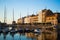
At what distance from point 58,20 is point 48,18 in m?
4.62

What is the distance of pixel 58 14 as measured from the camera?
2280cm

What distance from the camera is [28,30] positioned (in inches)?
636

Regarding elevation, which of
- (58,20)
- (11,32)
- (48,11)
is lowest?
(11,32)

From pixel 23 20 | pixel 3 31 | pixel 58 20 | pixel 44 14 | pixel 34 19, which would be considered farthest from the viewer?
pixel 23 20

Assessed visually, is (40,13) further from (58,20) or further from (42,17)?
(58,20)

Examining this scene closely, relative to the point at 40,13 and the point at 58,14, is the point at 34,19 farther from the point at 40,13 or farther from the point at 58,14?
the point at 58,14

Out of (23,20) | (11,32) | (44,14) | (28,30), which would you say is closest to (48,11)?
(44,14)

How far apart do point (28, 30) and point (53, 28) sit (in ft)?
11.3

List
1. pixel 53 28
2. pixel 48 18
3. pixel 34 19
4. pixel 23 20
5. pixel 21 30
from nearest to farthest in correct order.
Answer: pixel 21 30, pixel 53 28, pixel 48 18, pixel 34 19, pixel 23 20

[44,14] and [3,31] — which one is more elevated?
[44,14]

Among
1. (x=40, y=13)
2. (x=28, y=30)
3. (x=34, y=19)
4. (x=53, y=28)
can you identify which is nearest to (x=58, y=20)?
(x=53, y=28)

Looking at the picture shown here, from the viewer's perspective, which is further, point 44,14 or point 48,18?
point 44,14

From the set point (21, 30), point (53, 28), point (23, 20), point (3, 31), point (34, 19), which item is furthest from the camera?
point (23, 20)

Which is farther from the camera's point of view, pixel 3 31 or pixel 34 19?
pixel 34 19
